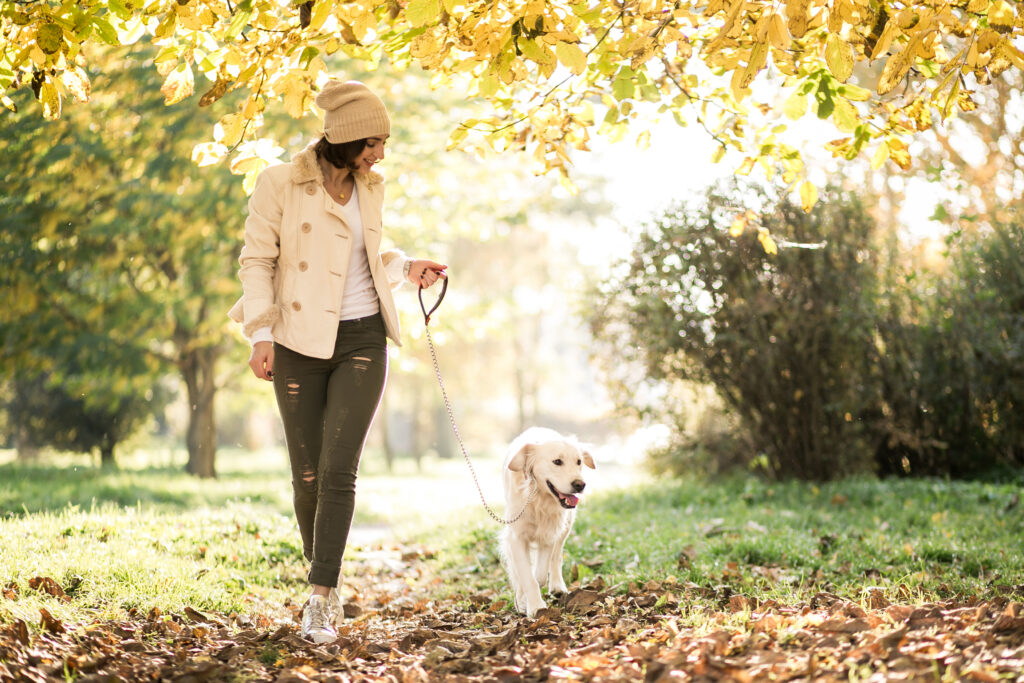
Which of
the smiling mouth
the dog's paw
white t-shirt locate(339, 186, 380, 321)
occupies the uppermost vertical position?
white t-shirt locate(339, 186, 380, 321)

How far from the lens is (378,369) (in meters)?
3.90

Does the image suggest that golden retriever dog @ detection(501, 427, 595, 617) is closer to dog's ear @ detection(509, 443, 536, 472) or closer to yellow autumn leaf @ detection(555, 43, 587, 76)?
dog's ear @ detection(509, 443, 536, 472)

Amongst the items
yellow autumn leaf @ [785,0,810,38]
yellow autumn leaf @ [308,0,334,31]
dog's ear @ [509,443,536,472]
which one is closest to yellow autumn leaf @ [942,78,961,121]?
yellow autumn leaf @ [785,0,810,38]

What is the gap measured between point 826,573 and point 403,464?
21.5 m

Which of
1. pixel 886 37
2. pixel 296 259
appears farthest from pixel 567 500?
pixel 886 37

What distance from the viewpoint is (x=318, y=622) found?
3.55 metres

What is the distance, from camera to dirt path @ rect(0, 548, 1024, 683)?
255cm

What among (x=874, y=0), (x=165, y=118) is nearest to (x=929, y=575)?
(x=874, y=0)

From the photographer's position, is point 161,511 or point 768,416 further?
point 768,416

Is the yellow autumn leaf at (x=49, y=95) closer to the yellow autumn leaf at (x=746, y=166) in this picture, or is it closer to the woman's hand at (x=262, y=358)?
the woman's hand at (x=262, y=358)

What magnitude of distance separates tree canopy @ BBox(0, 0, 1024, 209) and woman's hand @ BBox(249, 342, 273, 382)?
1.19 meters

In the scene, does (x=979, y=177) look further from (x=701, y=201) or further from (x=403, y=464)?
(x=403, y=464)

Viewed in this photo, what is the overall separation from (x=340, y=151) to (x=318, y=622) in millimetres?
2059

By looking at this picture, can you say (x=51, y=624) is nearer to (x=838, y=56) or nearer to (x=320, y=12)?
(x=320, y=12)
